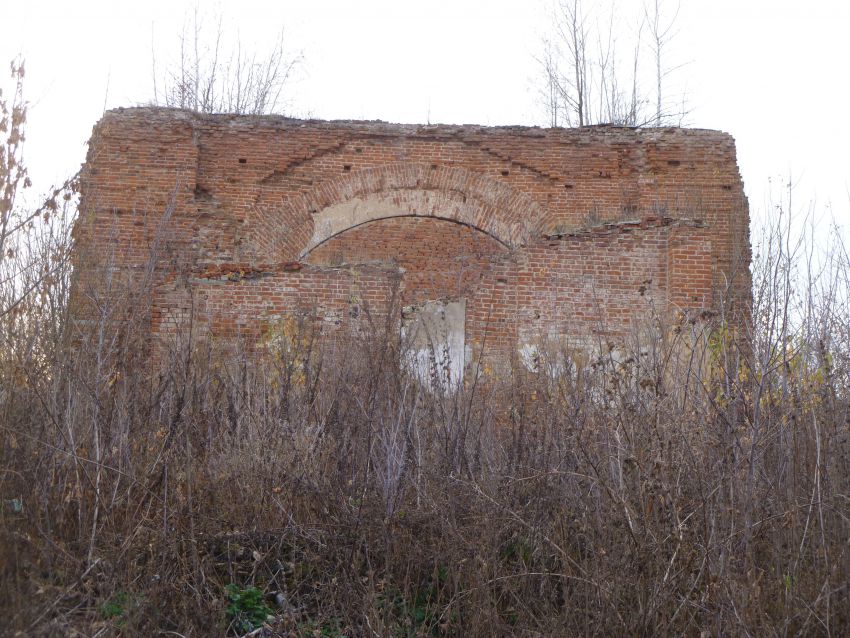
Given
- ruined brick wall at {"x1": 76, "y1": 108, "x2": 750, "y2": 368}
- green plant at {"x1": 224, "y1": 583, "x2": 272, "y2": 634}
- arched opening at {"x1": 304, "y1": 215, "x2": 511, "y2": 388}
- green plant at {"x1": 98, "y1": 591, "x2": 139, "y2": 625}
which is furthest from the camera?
arched opening at {"x1": 304, "y1": 215, "x2": 511, "y2": 388}

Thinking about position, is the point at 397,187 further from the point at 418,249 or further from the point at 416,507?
the point at 416,507

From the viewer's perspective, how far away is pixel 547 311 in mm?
9664

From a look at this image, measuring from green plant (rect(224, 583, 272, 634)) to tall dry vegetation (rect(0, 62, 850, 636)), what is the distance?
0.08 ft

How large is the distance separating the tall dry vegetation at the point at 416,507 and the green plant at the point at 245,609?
0.02 metres

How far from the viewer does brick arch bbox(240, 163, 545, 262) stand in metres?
12.0

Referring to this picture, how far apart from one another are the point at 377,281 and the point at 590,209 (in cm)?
398

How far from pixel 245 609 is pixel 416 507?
1017mm

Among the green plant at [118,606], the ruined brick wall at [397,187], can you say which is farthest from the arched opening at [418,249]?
the green plant at [118,606]

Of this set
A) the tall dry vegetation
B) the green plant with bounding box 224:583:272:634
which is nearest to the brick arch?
the tall dry vegetation

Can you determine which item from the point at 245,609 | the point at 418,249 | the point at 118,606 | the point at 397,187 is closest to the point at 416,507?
the point at 245,609

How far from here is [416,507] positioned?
4.43 m

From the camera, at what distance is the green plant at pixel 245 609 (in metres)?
3.65

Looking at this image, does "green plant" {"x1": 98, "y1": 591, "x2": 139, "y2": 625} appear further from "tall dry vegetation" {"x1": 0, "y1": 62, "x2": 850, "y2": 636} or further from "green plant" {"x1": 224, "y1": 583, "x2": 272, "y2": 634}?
"green plant" {"x1": 224, "y1": 583, "x2": 272, "y2": 634}

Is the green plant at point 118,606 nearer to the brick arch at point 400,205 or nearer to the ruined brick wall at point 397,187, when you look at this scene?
the ruined brick wall at point 397,187
